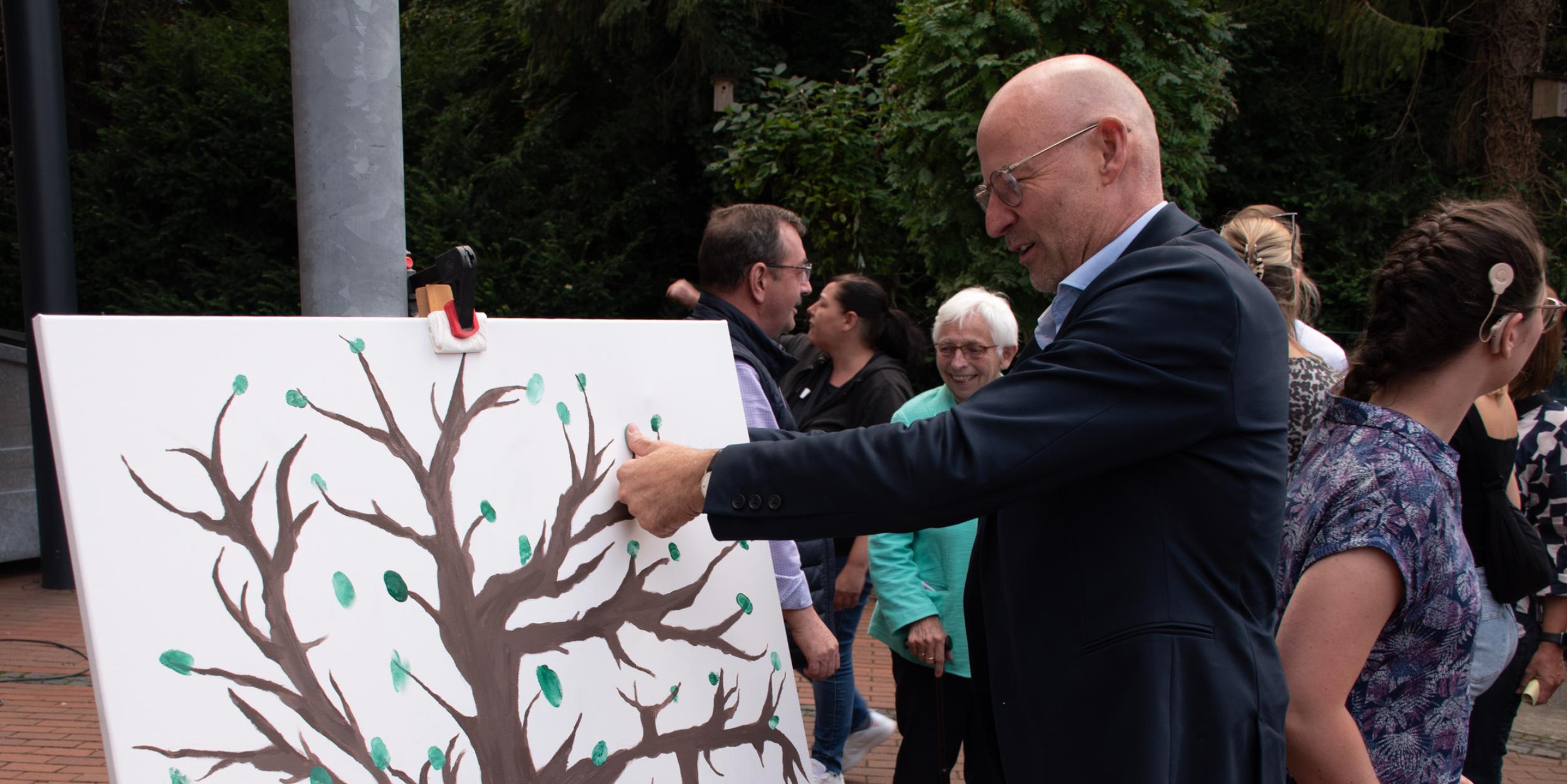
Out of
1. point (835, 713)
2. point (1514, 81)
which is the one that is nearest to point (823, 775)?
point (835, 713)

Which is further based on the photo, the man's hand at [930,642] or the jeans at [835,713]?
the jeans at [835,713]

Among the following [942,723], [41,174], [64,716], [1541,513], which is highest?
[41,174]

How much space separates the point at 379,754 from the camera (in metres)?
1.32

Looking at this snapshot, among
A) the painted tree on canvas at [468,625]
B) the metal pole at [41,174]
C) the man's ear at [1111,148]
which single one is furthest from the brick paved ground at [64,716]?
the man's ear at [1111,148]

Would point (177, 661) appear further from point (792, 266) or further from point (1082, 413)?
point (792, 266)

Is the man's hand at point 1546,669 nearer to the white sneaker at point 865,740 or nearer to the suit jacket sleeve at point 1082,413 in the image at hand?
the white sneaker at point 865,740

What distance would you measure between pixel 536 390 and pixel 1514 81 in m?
9.17

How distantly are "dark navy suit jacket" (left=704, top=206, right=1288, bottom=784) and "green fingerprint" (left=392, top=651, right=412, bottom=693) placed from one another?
0.42 meters

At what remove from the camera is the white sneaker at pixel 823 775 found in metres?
3.56

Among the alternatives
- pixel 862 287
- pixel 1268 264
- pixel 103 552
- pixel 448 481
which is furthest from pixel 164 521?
pixel 862 287

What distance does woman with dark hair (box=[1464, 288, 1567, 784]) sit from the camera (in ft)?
8.63

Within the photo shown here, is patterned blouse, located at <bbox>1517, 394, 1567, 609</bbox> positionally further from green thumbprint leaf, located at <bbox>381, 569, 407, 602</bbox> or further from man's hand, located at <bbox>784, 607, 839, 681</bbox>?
green thumbprint leaf, located at <bbox>381, 569, 407, 602</bbox>

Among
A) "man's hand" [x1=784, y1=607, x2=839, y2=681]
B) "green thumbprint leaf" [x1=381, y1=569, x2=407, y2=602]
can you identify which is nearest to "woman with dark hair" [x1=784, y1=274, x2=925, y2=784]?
"man's hand" [x1=784, y1=607, x2=839, y2=681]

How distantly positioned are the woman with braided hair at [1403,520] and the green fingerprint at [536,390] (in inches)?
41.0
